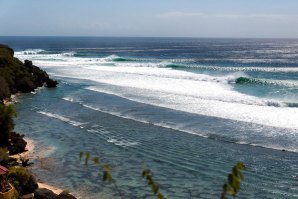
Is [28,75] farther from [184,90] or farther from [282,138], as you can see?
[282,138]

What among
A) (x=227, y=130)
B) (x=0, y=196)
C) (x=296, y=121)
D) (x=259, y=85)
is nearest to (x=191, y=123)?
(x=227, y=130)

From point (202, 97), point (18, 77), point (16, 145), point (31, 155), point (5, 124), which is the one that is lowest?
point (31, 155)

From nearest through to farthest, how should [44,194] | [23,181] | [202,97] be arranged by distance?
[44,194]
[23,181]
[202,97]

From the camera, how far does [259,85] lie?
45.8 m

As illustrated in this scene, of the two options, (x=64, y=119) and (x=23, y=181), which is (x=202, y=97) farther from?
(x=23, y=181)

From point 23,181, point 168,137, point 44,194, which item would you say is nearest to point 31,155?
point 23,181

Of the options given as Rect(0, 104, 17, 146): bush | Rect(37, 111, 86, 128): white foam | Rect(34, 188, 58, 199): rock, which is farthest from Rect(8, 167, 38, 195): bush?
Rect(37, 111, 86, 128): white foam

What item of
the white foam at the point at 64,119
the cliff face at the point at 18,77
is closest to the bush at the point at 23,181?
the white foam at the point at 64,119

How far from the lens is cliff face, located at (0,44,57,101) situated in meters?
41.3

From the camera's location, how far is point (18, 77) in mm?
44250

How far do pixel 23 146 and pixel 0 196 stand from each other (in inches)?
299

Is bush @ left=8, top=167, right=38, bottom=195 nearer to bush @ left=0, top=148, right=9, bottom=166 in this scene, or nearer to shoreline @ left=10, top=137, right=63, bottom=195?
shoreline @ left=10, top=137, right=63, bottom=195

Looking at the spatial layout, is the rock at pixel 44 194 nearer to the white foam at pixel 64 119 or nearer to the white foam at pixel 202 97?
the white foam at pixel 64 119

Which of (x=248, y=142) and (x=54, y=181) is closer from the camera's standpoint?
(x=54, y=181)
